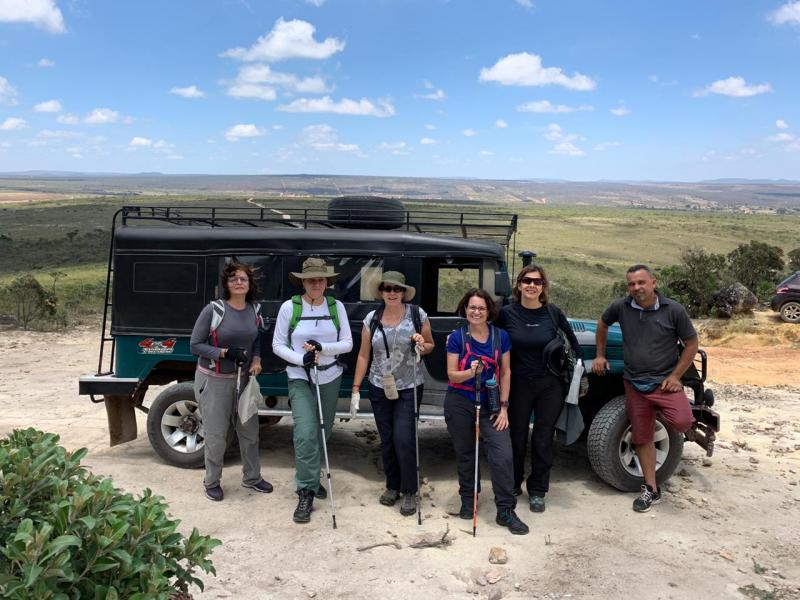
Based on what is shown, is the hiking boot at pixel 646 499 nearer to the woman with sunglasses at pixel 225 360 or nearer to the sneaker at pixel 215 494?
the woman with sunglasses at pixel 225 360

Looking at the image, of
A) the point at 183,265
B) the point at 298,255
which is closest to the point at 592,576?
the point at 298,255

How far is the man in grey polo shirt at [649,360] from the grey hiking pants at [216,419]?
9.69ft

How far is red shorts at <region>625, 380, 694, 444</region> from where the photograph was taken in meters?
5.29

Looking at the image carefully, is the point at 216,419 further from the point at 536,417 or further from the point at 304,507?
the point at 536,417

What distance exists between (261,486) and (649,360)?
131 inches

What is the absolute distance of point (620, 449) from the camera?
19.1ft

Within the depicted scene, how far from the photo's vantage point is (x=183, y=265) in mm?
6105

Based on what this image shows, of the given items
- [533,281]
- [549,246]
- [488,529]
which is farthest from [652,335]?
[549,246]

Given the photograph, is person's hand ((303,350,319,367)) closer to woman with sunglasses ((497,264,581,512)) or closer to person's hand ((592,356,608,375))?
woman with sunglasses ((497,264,581,512))

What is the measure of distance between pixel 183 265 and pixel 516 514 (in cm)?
361

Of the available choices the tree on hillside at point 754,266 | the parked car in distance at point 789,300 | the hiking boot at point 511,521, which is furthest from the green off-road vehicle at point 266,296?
the tree on hillside at point 754,266

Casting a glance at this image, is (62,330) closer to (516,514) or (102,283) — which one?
(102,283)

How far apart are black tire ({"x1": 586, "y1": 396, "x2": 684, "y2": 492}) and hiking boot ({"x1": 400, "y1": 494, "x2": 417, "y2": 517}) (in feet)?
5.39

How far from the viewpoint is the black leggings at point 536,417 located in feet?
16.7
